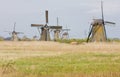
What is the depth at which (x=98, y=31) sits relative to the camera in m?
68.9

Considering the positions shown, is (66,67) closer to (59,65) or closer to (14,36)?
(59,65)

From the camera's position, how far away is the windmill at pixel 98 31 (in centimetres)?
6825

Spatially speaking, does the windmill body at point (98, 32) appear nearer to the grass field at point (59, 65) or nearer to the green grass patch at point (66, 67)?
the grass field at point (59, 65)

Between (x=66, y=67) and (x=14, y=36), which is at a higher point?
(x=14, y=36)

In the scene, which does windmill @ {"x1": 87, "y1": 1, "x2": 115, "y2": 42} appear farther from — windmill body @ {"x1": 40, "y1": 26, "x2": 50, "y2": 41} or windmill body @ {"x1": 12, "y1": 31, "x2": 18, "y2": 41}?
windmill body @ {"x1": 12, "y1": 31, "x2": 18, "y2": 41}

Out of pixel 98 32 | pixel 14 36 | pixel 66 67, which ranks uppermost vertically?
pixel 98 32

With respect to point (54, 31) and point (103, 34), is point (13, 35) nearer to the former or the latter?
point (54, 31)

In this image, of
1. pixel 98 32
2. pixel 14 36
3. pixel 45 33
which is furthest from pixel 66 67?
pixel 14 36

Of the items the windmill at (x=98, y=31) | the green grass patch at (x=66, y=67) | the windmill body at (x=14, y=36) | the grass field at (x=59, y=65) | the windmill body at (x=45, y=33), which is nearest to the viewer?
the grass field at (x=59, y=65)

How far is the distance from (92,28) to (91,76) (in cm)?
5566

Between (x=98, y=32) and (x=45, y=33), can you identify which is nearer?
(x=98, y=32)

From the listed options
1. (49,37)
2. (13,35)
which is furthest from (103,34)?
(13,35)

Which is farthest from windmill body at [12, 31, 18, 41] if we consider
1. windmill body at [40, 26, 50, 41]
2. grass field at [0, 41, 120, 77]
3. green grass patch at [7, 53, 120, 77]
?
green grass patch at [7, 53, 120, 77]

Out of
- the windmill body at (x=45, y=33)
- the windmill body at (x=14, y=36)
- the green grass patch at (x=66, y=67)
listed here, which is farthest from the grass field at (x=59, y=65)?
the windmill body at (x=14, y=36)
